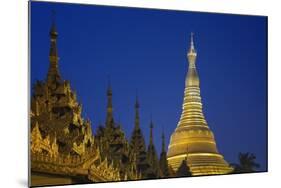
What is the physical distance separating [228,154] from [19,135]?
2011 mm

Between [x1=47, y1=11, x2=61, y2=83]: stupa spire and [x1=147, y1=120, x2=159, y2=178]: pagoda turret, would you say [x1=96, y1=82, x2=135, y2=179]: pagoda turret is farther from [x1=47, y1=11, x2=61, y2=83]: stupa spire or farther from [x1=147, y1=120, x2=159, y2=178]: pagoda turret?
[x1=47, y1=11, x2=61, y2=83]: stupa spire

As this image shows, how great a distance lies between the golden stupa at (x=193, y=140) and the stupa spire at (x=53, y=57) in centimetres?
124

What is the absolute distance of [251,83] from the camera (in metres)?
6.23

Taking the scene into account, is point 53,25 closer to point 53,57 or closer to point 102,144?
point 53,57

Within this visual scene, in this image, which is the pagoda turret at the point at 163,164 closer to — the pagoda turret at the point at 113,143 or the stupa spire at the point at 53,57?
the pagoda turret at the point at 113,143

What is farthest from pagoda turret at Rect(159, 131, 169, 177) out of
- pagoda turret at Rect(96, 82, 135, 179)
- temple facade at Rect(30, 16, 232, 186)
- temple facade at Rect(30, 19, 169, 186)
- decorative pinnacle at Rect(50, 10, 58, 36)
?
decorative pinnacle at Rect(50, 10, 58, 36)

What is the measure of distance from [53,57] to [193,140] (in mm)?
1587

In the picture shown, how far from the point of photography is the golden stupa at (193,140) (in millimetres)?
5898

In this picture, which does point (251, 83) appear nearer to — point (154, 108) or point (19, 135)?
point (154, 108)

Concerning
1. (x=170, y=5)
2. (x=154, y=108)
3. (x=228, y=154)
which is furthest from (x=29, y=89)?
(x=228, y=154)

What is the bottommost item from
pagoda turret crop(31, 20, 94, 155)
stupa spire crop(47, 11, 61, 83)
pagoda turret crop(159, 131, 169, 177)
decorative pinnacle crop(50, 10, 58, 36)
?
pagoda turret crop(159, 131, 169, 177)

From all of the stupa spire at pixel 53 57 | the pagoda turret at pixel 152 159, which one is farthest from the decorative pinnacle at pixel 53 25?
the pagoda turret at pixel 152 159

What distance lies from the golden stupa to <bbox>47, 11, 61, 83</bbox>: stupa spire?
48.8 inches

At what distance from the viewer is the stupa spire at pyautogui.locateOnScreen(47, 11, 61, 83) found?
537 cm
